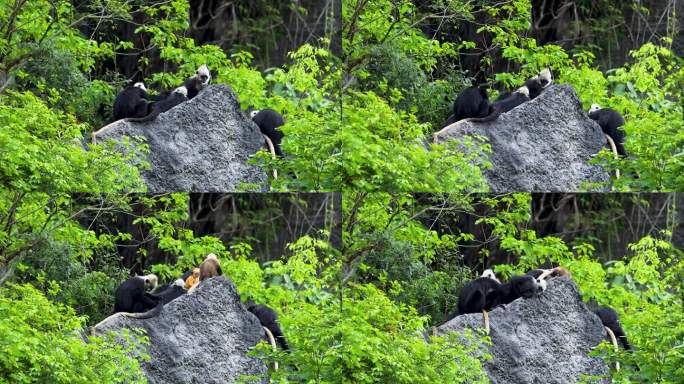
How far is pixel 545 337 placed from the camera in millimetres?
20625

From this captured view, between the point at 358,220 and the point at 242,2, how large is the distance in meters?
3.26

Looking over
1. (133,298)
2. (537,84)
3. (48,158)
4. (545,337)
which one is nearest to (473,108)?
(537,84)

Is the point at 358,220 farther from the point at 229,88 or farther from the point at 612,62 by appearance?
the point at 612,62

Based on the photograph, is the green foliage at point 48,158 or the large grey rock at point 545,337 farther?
the large grey rock at point 545,337

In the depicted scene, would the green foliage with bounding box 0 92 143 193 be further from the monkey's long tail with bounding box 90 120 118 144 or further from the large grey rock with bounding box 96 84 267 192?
the large grey rock with bounding box 96 84 267 192

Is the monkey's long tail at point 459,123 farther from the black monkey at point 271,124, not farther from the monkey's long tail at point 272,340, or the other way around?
the monkey's long tail at point 272,340

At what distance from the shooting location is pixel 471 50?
860 inches

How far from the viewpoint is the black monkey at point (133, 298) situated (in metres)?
19.4

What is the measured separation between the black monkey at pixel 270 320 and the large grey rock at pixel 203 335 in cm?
8

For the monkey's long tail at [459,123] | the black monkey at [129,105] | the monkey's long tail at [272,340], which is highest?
the black monkey at [129,105]

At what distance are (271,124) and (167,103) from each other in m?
1.35

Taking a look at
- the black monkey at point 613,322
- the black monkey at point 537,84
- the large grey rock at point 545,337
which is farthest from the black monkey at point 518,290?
the black monkey at point 537,84

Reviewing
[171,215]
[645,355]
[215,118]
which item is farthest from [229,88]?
[645,355]

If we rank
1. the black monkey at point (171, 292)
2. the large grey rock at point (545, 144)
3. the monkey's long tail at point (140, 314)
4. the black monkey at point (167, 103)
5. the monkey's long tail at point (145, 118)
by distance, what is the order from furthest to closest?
Answer: 1. the large grey rock at point (545, 144)
2. the black monkey at point (167, 103)
3. the monkey's long tail at point (145, 118)
4. the black monkey at point (171, 292)
5. the monkey's long tail at point (140, 314)
